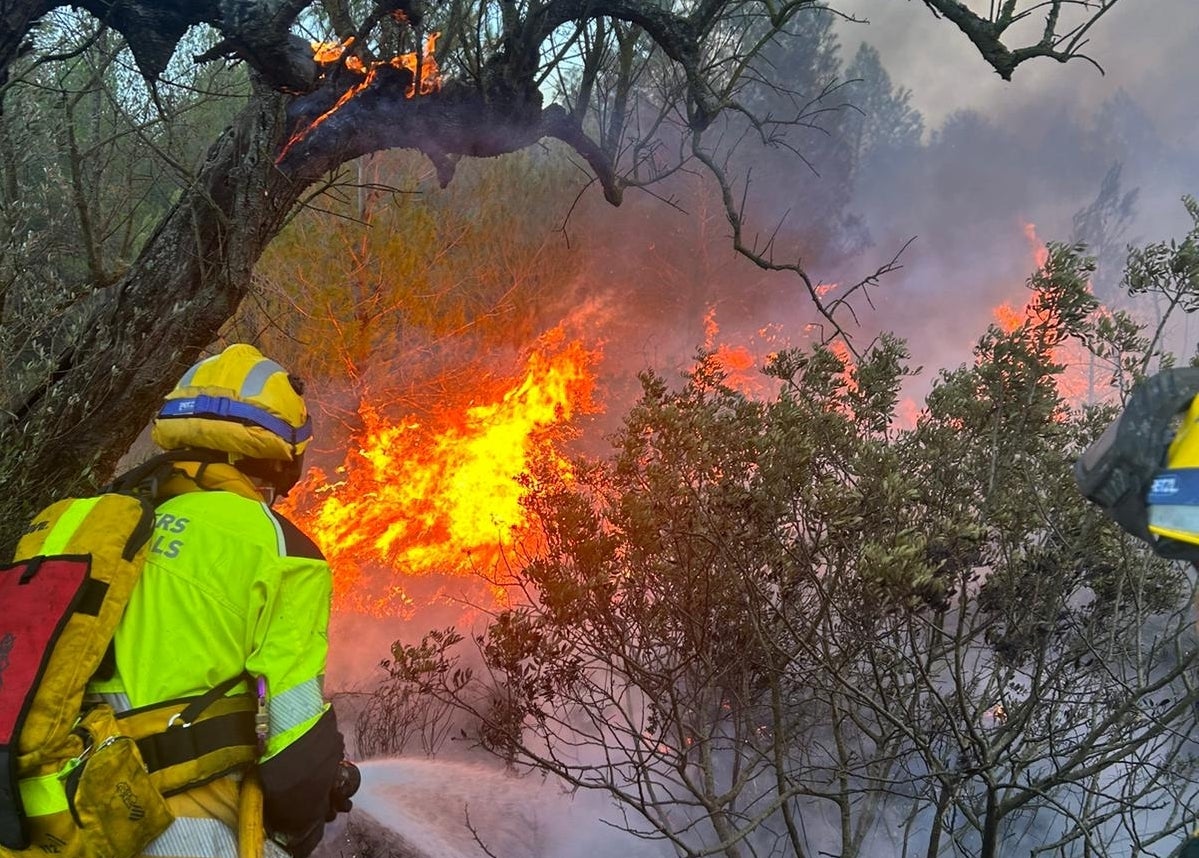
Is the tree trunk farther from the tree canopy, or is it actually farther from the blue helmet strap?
the blue helmet strap

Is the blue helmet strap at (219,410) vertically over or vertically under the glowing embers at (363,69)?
under

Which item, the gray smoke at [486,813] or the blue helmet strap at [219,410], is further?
the gray smoke at [486,813]

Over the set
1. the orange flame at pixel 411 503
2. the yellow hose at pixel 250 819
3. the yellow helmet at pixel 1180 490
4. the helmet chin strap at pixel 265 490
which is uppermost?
the orange flame at pixel 411 503

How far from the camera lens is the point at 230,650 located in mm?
1706

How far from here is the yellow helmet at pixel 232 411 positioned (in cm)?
197

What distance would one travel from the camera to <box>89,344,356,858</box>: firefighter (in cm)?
167

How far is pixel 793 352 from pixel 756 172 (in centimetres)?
2059

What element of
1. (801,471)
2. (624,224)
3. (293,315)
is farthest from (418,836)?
(624,224)

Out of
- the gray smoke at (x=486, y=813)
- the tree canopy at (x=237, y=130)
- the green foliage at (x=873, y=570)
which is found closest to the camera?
the tree canopy at (x=237, y=130)

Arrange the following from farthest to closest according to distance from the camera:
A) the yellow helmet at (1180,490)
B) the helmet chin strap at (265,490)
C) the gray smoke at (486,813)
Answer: the gray smoke at (486,813), the helmet chin strap at (265,490), the yellow helmet at (1180,490)

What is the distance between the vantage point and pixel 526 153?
18141 mm

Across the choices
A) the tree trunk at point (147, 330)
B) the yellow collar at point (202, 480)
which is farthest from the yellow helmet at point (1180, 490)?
the tree trunk at point (147, 330)

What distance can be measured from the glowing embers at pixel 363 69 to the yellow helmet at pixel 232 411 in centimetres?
185

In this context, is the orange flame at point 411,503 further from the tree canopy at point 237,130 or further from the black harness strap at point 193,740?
the black harness strap at point 193,740
